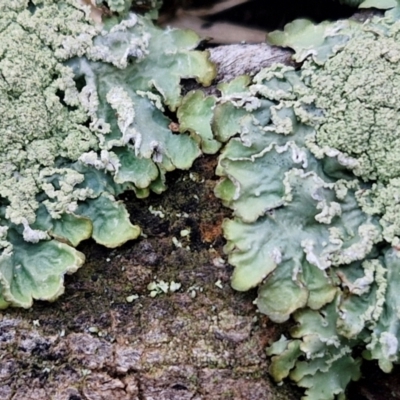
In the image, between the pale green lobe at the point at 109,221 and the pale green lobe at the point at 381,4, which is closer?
the pale green lobe at the point at 109,221

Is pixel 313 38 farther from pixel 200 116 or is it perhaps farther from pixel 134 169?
pixel 134 169

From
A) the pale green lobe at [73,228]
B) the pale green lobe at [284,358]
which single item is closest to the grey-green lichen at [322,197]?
the pale green lobe at [284,358]

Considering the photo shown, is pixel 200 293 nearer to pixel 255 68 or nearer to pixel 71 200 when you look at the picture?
pixel 71 200

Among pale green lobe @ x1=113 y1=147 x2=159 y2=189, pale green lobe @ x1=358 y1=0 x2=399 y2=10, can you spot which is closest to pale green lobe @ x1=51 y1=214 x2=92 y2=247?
pale green lobe @ x1=113 y1=147 x2=159 y2=189

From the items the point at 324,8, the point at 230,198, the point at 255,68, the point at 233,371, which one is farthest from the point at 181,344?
the point at 324,8

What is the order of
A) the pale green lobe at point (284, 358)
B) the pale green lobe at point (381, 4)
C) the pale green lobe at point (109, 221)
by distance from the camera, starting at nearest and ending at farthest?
1. the pale green lobe at point (284, 358)
2. the pale green lobe at point (109, 221)
3. the pale green lobe at point (381, 4)

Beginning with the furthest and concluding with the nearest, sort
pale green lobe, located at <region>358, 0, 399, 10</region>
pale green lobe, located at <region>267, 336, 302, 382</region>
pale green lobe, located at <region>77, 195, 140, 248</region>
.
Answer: pale green lobe, located at <region>358, 0, 399, 10</region>, pale green lobe, located at <region>77, 195, 140, 248</region>, pale green lobe, located at <region>267, 336, 302, 382</region>

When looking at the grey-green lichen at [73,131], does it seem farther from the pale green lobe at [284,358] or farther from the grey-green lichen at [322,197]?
the pale green lobe at [284,358]

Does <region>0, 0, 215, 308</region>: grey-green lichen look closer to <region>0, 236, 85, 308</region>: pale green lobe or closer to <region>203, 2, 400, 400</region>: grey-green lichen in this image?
<region>0, 236, 85, 308</region>: pale green lobe
